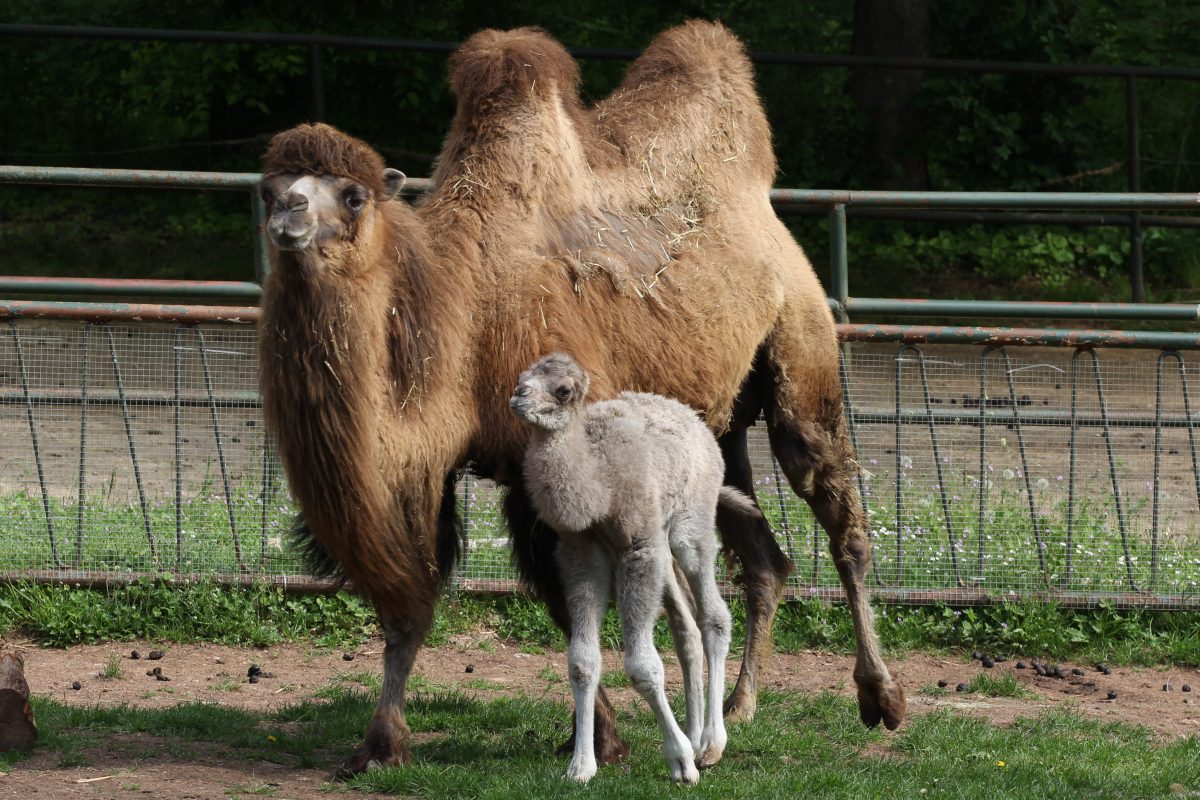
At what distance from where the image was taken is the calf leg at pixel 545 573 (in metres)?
5.68

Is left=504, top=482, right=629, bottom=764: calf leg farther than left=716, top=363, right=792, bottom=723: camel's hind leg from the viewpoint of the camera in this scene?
No

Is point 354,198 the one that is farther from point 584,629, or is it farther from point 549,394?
point 584,629

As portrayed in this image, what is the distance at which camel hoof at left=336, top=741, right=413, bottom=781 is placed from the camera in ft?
17.7

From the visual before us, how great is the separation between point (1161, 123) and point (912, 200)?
9.55 meters

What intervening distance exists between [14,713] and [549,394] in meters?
2.09

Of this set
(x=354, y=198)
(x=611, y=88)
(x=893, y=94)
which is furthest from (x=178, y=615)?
(x=893, y=94)

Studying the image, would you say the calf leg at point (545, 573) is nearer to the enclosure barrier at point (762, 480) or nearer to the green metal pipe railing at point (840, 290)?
the enclosure barrier at point (762, 480)

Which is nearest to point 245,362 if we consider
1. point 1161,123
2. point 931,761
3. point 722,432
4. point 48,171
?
point 48,171

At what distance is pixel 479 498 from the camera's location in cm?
856

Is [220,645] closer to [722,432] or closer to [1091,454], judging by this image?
[722,432]

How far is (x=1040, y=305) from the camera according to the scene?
8.04 meters

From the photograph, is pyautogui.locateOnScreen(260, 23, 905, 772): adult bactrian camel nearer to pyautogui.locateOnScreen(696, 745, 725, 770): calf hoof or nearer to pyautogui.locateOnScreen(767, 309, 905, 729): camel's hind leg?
pyautogui.locateOnScreen(767, 309, 905, 729): camel's hind leg

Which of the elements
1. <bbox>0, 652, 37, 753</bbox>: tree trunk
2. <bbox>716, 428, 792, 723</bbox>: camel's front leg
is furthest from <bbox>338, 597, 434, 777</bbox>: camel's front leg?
<bbox>716, 428, 792, 723</bbox>: camel's front leg

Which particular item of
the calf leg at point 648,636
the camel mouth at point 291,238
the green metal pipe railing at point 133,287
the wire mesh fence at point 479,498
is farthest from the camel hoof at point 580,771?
the green metal pipe railing at point 133,287
